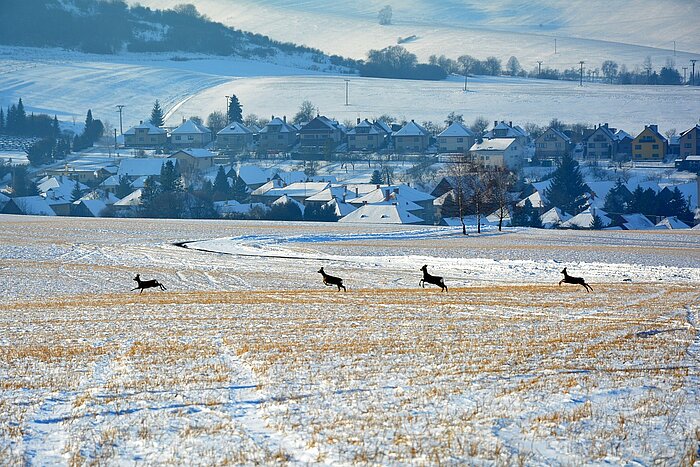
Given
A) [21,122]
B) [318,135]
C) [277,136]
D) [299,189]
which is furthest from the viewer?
[21,122]

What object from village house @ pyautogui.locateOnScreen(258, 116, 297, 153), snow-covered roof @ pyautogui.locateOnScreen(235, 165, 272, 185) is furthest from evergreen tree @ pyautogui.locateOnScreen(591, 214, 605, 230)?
village house @ pyautogui.locateOnScreen(258, 116, 297, 153)

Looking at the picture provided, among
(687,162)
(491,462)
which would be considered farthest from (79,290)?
(687,162)

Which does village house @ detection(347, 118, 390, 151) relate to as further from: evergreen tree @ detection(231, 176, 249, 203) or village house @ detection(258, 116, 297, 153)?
evergreen tree @ detection(231, 176, 249, 203)

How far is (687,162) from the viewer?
12262cm

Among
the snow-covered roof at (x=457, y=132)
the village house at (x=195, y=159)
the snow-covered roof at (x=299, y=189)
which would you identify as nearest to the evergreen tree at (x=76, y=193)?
the village house at (x=195, y=159)

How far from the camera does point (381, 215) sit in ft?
296

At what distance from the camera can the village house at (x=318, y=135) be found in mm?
148250

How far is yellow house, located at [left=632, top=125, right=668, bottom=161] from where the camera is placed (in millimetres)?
134375

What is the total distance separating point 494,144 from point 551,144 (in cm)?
1240

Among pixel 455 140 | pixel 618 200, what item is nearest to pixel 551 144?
pixel 455 140

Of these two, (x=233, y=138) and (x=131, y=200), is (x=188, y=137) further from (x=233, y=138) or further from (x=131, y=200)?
(x=131, y=200)

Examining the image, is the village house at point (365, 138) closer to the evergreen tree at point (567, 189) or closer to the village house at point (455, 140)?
the village house at point (455, 140)

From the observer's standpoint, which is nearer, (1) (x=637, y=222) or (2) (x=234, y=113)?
(1) (x=637, y=222)

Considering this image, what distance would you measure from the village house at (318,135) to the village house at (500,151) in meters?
23.4
